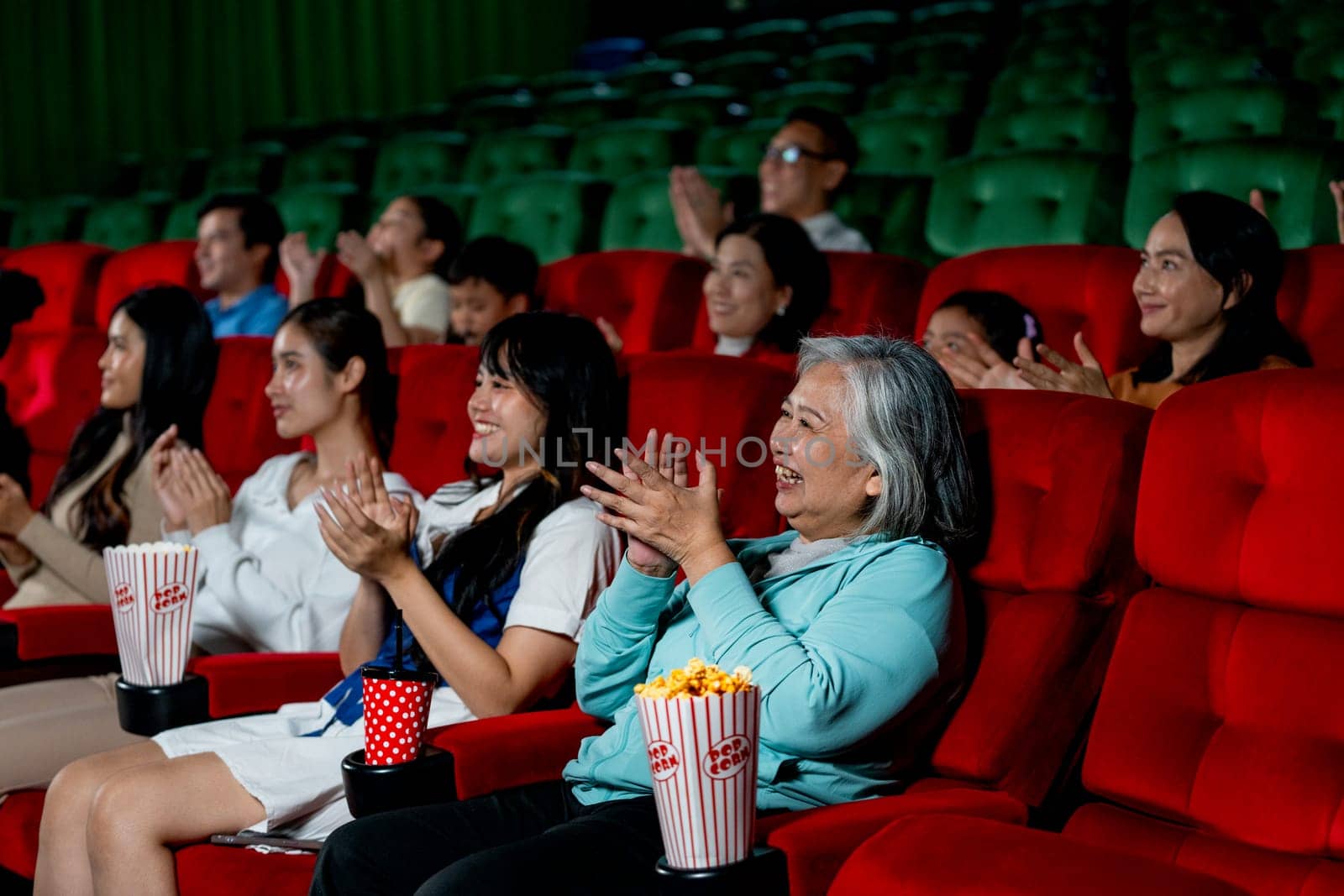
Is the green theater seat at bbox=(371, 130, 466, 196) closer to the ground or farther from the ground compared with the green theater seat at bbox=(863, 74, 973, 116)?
closer to the ground

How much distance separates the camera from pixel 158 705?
5.60 ft

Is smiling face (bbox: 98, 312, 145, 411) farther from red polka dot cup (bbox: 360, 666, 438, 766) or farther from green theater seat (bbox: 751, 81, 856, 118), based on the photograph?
green theater seat (bbox: 751, 81, 856, 118)

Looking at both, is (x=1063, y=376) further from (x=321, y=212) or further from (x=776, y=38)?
(x=776, y=38)

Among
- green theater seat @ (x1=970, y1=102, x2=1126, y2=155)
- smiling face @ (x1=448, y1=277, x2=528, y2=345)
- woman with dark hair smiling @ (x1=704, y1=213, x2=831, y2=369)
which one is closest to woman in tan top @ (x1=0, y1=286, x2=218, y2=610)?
smiling face @ (x1=448, y1=277, x2=528, y2=345)

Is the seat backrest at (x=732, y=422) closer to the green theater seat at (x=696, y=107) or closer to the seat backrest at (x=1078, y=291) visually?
the seat backrest at (x=1078, y=291)

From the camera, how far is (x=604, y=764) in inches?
54.5

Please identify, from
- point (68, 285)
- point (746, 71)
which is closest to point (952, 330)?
point (68, 285)

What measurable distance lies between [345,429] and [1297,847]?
1415 millimetres

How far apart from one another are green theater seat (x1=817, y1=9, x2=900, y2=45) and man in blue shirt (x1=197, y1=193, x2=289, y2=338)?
10.4 feet

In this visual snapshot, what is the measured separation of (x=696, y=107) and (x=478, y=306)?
8.03ft

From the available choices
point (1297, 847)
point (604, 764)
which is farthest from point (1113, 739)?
point (604, 764)

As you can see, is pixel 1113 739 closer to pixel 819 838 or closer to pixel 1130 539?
pixel 1130 539

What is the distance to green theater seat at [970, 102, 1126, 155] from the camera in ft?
12.0

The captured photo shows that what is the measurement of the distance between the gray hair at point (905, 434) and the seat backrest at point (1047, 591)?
3.5 inches
